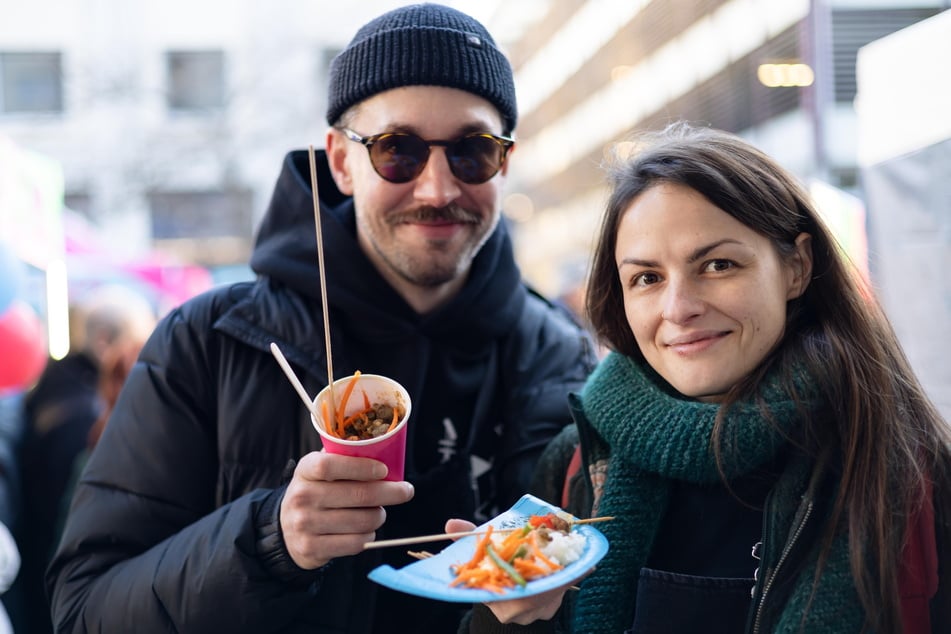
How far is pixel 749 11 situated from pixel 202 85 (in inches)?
639

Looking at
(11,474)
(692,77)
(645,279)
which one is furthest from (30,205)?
(692,77)

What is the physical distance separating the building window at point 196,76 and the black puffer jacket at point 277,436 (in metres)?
19.4

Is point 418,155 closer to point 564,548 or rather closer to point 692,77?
point 564,548

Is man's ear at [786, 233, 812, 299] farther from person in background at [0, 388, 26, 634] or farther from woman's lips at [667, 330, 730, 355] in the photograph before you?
person in background at [0, 388, 26, 634]

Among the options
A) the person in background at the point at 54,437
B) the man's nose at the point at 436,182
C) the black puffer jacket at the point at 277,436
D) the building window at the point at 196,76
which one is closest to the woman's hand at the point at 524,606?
the black puffer jacket at the point at 277,436

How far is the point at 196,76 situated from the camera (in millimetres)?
20703

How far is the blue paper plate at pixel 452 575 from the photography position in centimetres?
160

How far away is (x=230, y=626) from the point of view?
80.7 inches

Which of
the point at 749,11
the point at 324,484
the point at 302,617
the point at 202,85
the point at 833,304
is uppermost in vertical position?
the point at 202,85

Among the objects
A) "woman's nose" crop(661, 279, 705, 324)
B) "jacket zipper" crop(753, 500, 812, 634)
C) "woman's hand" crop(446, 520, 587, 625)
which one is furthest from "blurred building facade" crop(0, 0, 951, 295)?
"woman's hand" crop(446, 520, 587, 625)

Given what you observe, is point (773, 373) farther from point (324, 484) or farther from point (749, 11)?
point (749, 11)

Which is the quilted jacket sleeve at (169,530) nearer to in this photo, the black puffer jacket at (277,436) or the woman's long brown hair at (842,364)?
the black puffer jacket at (277,436)

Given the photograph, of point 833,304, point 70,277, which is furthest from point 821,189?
point 70,277

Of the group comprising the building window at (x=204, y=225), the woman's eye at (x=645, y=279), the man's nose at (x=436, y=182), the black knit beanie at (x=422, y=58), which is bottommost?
the woman's eye at (x=645, y=279)
